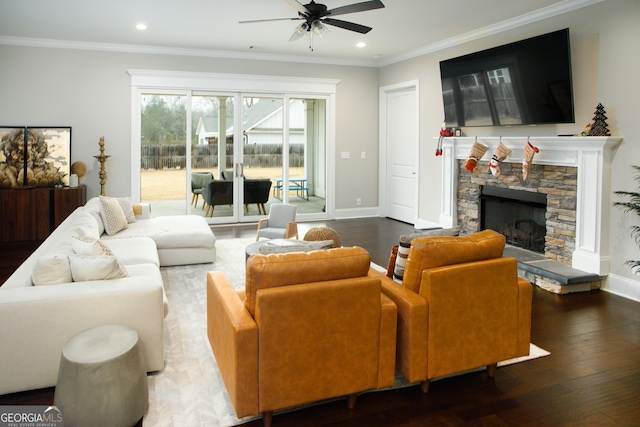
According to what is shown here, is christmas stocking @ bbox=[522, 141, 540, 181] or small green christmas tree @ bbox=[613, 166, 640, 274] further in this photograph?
christmas stocking @ bbox=[522, 141, 540, 181]

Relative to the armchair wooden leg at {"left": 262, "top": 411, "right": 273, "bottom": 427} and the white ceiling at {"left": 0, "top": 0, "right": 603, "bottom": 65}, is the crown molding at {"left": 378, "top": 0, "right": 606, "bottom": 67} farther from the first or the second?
the armchair wooden leg at {"left": 262, "top": 411, "right": 273, "bottom": 427}

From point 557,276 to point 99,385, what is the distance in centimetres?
402

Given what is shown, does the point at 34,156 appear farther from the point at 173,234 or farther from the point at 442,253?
the point at 442,253

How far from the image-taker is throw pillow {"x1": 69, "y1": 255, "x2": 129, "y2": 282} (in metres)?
2.98

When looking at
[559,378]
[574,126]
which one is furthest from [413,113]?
[559,378]

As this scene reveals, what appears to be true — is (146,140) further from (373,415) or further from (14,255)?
(373,415)

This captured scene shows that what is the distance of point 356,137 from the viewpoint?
899 cm

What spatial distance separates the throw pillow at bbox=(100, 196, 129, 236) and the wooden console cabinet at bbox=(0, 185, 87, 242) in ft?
5.90

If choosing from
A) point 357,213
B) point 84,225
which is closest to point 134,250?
point 84,225

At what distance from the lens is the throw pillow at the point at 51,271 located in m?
2.90

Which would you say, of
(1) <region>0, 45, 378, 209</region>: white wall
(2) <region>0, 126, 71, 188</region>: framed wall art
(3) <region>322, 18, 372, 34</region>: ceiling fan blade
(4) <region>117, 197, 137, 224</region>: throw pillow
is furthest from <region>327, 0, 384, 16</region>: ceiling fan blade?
(2) <region>0, 126, 71, 188</region>: framed wall art

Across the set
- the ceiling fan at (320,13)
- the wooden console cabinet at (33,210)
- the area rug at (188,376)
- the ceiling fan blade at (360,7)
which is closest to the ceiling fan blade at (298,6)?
the ceiling fan at (320,13)

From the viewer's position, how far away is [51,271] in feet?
9.61

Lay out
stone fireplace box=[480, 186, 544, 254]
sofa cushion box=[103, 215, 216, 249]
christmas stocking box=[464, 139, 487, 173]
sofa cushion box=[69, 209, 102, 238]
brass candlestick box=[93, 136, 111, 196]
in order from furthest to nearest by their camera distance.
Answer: brass candlestick box=[93, 136, 111, 196], christmas stocking box=[464, 139, 487, 173], stone fireplace box=[480, 186, 544, 254], sofa cushion box=[103, 215, 216, 249], sofa cushion box=[69, 209, 102, 238]
